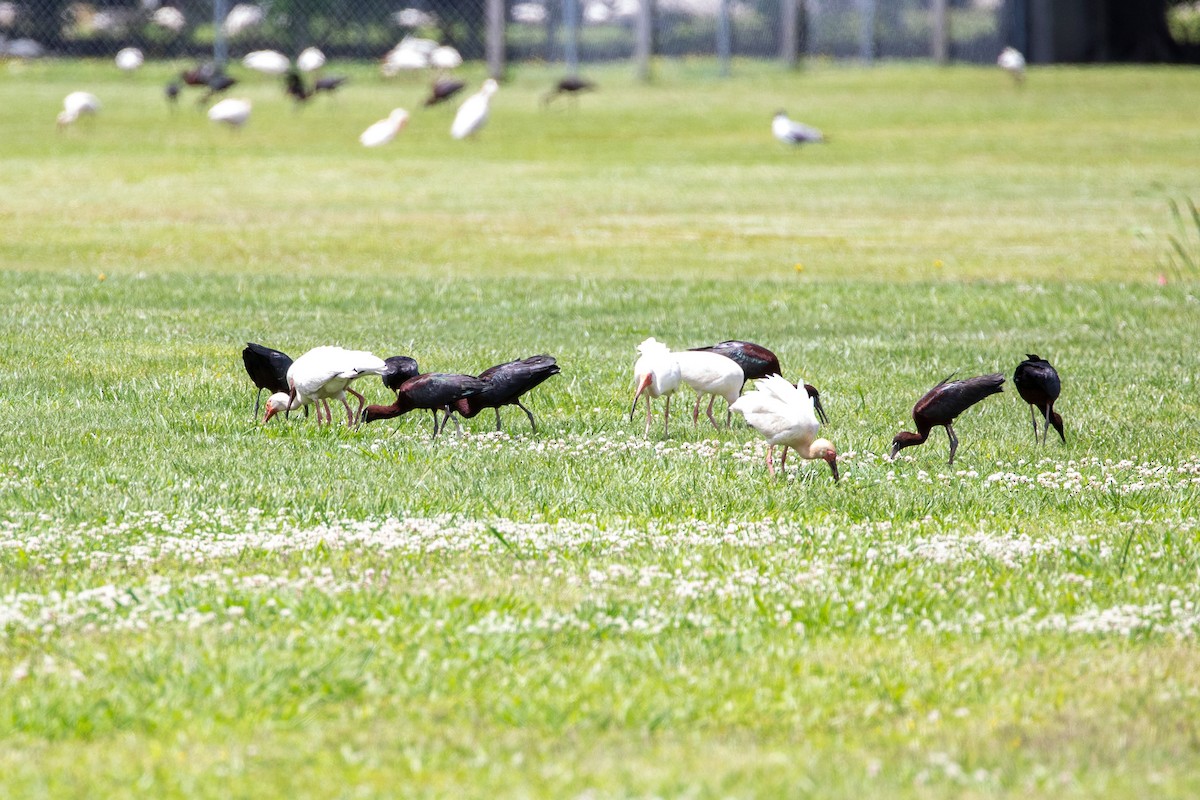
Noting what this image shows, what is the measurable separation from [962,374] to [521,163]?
17.9m

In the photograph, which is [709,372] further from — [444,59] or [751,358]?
[444,59]

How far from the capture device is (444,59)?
36250mm

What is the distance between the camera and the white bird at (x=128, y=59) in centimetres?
3747

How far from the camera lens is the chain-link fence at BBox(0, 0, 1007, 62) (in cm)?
3875

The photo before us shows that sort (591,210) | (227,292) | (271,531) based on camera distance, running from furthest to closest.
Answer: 1. (591,210)
2. (227,292)
3. (271,531)

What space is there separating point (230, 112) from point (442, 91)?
452cm

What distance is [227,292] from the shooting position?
1384 cm

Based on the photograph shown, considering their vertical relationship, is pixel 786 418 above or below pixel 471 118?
above

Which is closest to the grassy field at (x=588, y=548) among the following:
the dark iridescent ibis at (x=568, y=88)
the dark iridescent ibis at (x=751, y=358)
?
the dark iridescent ibis at (x=751, y=358)

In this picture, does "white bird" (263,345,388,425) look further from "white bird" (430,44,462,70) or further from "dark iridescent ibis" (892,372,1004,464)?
"white bird" (430,44,462,70)

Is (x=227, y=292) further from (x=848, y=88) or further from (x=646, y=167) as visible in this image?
(x=848, y=88)

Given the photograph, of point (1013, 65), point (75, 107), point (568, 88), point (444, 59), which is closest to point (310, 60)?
point (444, 59)

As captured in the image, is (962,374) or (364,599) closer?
(364,599)

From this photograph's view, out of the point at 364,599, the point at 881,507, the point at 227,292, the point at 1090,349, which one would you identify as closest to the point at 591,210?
the point at 227,292
